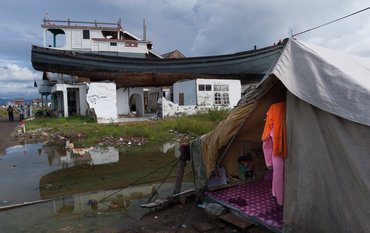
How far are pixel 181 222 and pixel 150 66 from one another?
20.7 metres

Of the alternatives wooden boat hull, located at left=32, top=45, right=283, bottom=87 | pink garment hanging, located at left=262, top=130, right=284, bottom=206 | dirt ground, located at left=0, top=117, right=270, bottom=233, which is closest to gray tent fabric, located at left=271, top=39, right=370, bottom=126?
pink garment hanging, located at left=262, top=130, right=284, bottom=206

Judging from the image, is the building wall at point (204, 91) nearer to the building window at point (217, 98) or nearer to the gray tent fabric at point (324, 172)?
the building window at point (217, 98)

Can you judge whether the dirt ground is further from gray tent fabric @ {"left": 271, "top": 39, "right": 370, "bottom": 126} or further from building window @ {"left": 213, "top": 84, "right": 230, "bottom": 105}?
building window @ {"left": 213, "top": 84, "right": 230, "bottom": 105}

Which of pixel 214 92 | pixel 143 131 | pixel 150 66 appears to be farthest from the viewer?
pixel 150 66

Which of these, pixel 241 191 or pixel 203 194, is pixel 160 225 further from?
pixel 241 191

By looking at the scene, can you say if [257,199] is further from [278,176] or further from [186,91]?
[186,91]

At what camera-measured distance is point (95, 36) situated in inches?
1304

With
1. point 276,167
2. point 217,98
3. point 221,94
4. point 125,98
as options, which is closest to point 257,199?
point 276,167

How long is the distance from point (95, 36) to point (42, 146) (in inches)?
788

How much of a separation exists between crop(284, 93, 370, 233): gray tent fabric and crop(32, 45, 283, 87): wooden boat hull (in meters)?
20.8

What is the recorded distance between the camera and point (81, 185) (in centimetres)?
898

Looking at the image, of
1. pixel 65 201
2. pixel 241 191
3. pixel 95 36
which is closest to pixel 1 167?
pixel 65 201

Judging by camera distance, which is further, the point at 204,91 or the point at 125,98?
the point at 125,98

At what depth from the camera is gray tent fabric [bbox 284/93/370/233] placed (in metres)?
3.79
